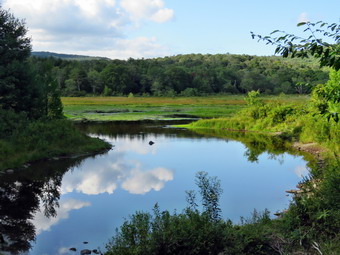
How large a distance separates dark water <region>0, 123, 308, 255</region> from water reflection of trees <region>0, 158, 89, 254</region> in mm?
35

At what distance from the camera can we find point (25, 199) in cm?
1912

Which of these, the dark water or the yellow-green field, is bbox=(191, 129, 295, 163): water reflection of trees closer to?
the dark water

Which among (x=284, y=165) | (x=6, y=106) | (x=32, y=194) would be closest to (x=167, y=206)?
(x=32, y=194)

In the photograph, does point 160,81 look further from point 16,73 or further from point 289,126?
point 16,73

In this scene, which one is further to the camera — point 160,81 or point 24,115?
point 160,81

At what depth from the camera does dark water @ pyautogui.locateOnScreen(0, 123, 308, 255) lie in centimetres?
1497

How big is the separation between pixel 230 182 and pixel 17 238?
41.5 feet

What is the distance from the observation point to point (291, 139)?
39.9m

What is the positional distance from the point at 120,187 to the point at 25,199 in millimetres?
5285

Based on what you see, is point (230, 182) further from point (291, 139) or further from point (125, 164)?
point (291, 139)

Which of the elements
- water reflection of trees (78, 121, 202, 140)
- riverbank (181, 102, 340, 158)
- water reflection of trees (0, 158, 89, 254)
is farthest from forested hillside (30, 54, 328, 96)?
water reflection of trees (0, 158, 89, 254)

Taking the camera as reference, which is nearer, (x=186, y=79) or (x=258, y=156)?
(x=258, y=156)

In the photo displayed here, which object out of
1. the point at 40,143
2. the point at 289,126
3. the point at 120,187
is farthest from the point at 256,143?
the point at 40,143

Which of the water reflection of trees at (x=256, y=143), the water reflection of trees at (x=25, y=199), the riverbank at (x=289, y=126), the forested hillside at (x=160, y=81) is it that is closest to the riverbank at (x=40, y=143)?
the water reflection of trees at (x=25, y=199)
